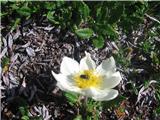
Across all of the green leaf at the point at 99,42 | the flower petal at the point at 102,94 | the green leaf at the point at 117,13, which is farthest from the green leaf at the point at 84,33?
the flower petal at the point at 102,94

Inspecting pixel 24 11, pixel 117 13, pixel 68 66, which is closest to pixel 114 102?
pixel 68 66

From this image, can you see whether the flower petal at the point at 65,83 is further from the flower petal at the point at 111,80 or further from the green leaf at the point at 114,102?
the green leaf at the point at 114,102

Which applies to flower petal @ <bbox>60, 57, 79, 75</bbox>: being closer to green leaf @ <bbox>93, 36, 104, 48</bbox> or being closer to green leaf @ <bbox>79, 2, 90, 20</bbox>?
green leaf @ <bbox>93, 36, 104, 48</bbox>

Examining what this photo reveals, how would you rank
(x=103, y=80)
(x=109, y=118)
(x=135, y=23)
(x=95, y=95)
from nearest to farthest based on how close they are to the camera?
(x=95, y=95) → (x=103, y=80) → (x=109, y=118) → (x=135, y=23)

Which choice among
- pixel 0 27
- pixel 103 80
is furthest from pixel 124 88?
pixel 0 27

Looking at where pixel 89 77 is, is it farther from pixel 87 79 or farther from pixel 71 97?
pixel 71 97

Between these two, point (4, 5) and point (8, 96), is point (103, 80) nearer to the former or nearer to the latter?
point (8, 96)
